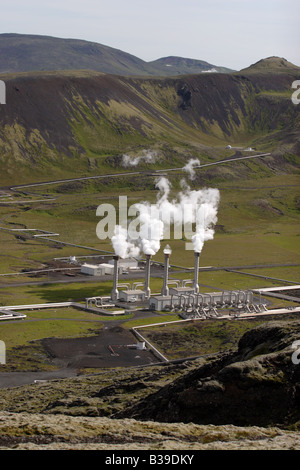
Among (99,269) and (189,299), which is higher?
(99,269)

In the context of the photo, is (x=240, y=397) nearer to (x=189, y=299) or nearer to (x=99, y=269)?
(x=189, y=299)

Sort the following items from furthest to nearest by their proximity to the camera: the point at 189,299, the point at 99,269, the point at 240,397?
the point at 99,269, the point at 189,299, the point at 240,397

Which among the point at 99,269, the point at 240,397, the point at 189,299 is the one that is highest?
the point at 240,397

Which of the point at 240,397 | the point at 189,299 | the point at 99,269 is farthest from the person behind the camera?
the point at 99,269

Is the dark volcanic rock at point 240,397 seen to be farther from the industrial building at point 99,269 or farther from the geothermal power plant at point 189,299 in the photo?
the industrial building at point 99,269

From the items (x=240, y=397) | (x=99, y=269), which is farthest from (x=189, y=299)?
(x=240, y=397)

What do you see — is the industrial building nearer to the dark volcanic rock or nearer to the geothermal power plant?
the geothermal power plant

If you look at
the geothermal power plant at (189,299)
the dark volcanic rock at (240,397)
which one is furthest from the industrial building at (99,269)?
the dark volcanic rock at (240,397)

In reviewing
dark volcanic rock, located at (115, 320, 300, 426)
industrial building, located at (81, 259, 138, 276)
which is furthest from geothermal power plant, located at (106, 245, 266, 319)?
dark volcanic rock, located at (115, 320, 300, 426)

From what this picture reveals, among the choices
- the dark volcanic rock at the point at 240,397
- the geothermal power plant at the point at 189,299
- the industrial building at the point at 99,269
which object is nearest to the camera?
the dark volcanic rock at the point at 240,397
